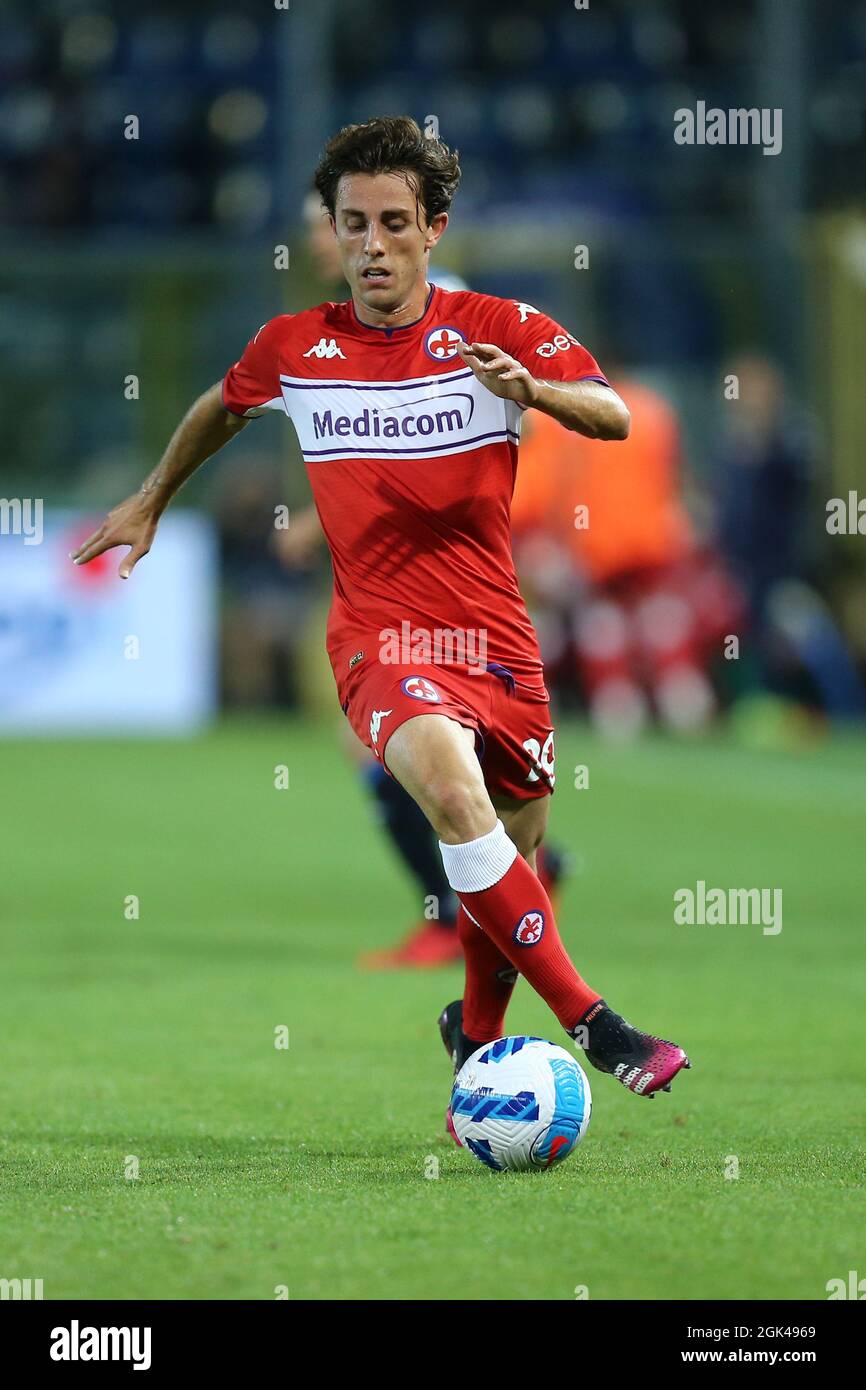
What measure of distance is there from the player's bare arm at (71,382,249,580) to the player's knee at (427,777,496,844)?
105cm

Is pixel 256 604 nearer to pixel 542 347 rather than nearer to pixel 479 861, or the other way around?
pixel 542 347

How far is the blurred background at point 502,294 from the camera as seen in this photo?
1719 centimetres

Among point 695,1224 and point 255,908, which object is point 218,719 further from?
point 695,1224

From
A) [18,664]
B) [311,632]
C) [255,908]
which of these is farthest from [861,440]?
[255,908]

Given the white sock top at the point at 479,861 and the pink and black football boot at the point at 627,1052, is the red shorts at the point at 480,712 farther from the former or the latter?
the pink and black football boot at the point at 627,1052

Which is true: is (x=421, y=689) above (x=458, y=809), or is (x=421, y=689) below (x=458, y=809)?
above

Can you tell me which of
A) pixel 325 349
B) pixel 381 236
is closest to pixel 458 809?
pixel 325 349

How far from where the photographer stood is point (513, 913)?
182 inches

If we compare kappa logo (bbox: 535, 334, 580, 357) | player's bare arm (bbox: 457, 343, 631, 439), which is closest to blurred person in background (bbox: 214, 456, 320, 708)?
kappa logo (bbox: 535, 334, 580, 357)

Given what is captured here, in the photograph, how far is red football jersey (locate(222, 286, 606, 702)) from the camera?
4875 millimetres

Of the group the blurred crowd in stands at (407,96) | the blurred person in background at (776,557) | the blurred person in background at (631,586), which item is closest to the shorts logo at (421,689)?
the blurred person in background at (631,586)

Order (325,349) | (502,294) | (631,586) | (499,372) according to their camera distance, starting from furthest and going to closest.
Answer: (502,294), (631,586), (325,349), (499,372)

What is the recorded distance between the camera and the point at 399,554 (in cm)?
492

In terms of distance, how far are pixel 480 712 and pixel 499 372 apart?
798 mm
